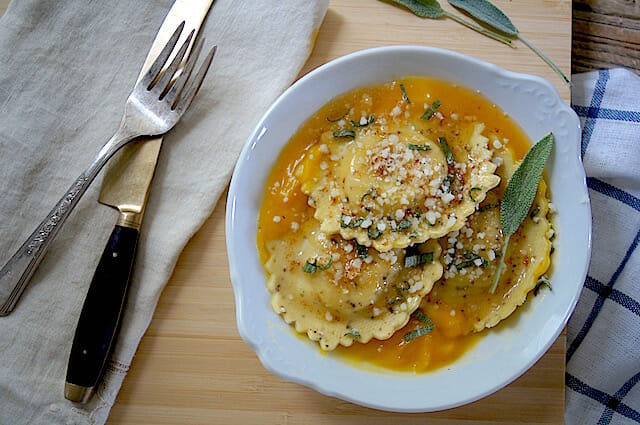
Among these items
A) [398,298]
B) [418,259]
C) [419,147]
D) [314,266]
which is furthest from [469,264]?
[314,266]

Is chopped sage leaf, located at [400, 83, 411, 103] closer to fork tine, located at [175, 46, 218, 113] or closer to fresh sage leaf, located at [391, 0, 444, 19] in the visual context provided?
fresh sage leaf, located at [391, 0, 444, 19]

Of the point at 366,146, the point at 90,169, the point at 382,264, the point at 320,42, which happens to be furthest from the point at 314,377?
the point at 320,42

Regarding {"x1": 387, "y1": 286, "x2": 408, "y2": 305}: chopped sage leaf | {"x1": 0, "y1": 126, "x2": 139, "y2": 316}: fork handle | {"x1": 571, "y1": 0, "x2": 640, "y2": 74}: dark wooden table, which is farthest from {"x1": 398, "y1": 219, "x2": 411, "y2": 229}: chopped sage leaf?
{"x1": 571, "y1": 0, "x2": 640, "y2": 74}: dark wooden table

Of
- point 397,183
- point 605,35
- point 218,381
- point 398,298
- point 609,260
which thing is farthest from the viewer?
point 605,35

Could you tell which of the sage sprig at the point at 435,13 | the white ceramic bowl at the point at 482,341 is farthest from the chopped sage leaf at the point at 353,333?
the sage sprig at the point at 435,13

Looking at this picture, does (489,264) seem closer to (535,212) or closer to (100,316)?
(535,212)
